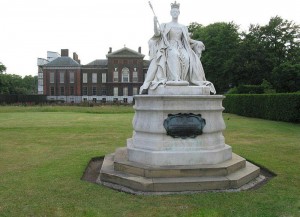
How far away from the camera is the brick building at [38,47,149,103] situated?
69.0 m

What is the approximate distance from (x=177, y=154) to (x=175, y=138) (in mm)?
327

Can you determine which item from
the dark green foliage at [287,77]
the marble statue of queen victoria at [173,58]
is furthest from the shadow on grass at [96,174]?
the dark green foliage at [287,77]

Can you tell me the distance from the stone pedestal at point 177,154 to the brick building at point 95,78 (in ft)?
204

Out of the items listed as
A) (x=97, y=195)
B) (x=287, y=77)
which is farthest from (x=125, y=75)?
(x=97, y=195)

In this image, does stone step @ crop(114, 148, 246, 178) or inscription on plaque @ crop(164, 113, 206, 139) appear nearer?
stone step @ crop(114, 148, 246, 178)

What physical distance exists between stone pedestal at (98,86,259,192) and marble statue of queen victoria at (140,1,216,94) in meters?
0.34

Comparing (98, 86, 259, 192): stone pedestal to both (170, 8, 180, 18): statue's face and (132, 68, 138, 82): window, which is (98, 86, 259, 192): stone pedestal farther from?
(132, 68, 138, 82): window

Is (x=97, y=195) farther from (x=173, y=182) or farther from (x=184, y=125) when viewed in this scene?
(x=184, y=125)

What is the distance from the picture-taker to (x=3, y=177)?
22.6 ft

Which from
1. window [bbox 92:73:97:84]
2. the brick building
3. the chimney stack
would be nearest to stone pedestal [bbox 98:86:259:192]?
the brick building

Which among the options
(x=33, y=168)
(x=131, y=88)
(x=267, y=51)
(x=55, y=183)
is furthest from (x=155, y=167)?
(x=131, y=88)

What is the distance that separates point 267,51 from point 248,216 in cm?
3749

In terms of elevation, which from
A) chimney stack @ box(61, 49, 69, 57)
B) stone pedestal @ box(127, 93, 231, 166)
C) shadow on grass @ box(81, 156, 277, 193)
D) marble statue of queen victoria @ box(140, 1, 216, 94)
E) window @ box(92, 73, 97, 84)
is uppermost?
chimney stack @ box(61, 49, 69, 57)

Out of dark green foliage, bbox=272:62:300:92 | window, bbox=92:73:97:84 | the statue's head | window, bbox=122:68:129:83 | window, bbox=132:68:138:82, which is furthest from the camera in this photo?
window, bbox=92:73:97:84
